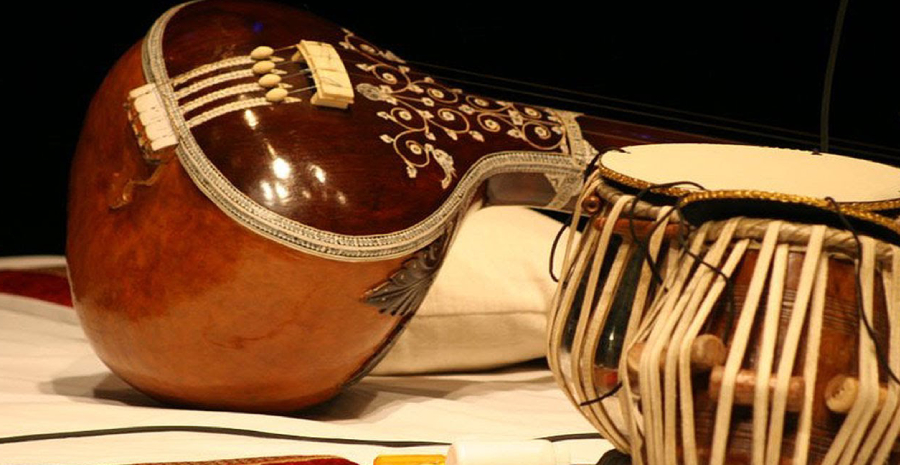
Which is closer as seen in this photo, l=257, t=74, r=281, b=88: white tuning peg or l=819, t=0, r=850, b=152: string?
l=819, t=0, r=850, b=152: string

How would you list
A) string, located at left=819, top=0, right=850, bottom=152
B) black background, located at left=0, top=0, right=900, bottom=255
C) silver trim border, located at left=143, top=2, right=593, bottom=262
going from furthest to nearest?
black background, located at left=0, top=0, right=900, bottom=255
silver trim border, located at left=143, top=2, right=593, bottom=262
string, located at left=819, top=0, right=850, bottom=152

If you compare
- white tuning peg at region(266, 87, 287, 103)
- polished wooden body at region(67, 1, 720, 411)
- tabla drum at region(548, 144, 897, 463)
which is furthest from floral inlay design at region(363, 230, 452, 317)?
tabla drum at region(548, 144, 897, 463)

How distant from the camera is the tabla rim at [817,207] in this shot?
0.93m

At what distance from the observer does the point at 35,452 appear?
1314mm

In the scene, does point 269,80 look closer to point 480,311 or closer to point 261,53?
point 261,53

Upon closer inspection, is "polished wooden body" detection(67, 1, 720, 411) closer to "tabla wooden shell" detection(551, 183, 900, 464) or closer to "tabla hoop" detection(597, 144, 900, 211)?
"tabla hoop" detection(597, 144, 900, 211)

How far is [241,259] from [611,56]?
1.30 meters

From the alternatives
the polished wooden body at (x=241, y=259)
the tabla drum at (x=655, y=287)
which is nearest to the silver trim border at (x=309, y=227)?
the polished wooden body at (x=241, y=259)

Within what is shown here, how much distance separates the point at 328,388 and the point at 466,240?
49 cm

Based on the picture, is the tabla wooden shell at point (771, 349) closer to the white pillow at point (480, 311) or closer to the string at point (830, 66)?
the string at point (830, 66)

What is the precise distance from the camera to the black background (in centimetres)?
244

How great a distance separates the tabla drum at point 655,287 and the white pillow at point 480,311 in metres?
0.79

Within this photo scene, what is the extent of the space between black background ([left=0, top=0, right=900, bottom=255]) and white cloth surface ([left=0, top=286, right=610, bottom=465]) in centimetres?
73

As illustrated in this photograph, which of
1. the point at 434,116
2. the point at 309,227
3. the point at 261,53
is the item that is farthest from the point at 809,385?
the point at 261,53
